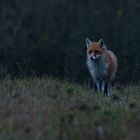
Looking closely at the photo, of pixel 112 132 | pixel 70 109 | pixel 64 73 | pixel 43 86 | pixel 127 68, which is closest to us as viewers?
pixel 112 132

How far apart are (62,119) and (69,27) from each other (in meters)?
15.0

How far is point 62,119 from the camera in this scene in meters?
8.95

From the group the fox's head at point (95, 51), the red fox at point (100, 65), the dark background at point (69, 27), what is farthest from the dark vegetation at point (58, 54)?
the fox's head at point (95, 51)

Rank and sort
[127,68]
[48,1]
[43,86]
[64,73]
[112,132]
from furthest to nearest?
[48,1] < [127,68] < [64,73] < [43,86] < [112,132]

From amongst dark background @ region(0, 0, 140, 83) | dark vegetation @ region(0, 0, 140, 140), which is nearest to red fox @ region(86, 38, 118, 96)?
dark vegetation @ region(0, 0, 140, 140)

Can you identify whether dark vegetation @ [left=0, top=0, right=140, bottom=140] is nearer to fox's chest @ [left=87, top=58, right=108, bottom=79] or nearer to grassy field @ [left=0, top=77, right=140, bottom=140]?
grassy field @ [left=0, top=77, right=140, bottom=140]

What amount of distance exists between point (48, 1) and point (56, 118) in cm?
1510

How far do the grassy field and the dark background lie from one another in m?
10.3

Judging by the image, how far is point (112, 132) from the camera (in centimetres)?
861

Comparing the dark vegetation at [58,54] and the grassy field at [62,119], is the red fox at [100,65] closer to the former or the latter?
the dark vegetation at [58,54]

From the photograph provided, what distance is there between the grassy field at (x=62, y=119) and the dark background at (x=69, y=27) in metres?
10.3

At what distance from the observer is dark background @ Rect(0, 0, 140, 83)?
875 inches

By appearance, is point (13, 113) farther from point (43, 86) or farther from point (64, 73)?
point (64, 73)

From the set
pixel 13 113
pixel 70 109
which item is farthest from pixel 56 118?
pixel 13 113
